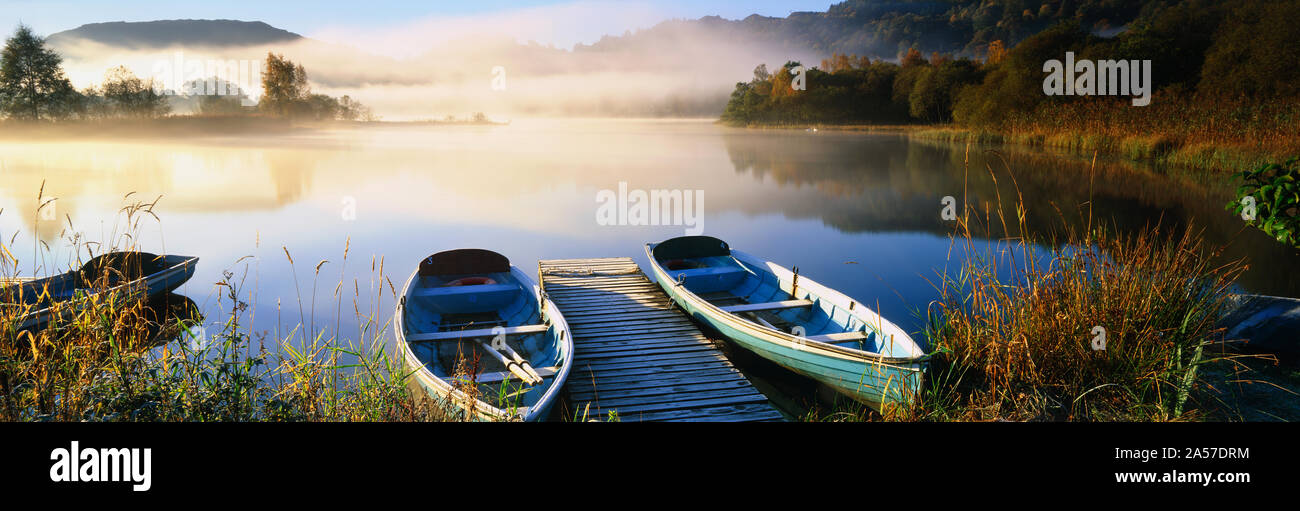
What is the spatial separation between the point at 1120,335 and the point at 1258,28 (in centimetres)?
3526

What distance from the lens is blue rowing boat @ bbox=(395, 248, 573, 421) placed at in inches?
185

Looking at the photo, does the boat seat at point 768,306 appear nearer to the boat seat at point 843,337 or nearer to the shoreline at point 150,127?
the boat seat at point 843,337

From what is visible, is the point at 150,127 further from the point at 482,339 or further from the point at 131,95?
the point at 482,339

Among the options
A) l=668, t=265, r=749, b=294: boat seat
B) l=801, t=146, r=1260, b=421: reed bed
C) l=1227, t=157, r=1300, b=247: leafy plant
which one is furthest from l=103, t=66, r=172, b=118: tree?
l=1227, t=157, r=1300, b=247: leafy plant

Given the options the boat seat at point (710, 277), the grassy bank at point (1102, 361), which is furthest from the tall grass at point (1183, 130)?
the grassy bank at point (1102, 361)

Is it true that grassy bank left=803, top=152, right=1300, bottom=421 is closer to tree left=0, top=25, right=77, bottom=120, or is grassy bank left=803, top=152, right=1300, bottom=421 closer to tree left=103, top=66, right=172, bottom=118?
tree left=0, top=25, right=77, bottom=120

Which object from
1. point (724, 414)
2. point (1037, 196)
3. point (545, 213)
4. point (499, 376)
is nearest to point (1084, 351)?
point (724, 414)

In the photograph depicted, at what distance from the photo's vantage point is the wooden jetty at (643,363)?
594 centimetres

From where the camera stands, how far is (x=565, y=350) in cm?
619

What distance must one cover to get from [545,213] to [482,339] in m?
14.3

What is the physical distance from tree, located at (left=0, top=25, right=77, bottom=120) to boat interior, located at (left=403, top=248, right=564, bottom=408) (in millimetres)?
52126

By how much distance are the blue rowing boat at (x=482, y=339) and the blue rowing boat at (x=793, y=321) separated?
194 centimetres

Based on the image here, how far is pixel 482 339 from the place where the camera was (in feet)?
23.6
